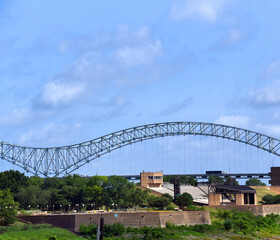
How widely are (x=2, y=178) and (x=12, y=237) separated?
2292 inches

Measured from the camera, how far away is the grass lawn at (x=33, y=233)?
71250mm

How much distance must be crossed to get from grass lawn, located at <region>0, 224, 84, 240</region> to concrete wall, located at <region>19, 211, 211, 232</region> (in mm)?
1823

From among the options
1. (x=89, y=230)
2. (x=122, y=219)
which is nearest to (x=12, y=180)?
(x=122, y=219)

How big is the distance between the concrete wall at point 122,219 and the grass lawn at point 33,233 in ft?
5.98

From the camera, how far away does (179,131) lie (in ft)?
563

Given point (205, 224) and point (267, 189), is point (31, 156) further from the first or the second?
point (205, 224)

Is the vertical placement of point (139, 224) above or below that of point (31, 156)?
below

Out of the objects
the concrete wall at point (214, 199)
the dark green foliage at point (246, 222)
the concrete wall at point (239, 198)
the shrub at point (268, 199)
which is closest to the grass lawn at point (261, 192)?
the shrub at point (268, 199)

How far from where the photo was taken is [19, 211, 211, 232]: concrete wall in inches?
Result: 3107

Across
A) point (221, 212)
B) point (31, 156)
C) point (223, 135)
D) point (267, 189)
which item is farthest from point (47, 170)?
point (221, 212)

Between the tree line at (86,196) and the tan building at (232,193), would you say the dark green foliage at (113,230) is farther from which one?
the tan building at (232,193)

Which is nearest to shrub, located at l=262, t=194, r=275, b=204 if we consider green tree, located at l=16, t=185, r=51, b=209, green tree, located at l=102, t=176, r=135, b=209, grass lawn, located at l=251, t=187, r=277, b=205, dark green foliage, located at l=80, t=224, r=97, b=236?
grass lawn, located at l=251, t=187, r=277, b=205

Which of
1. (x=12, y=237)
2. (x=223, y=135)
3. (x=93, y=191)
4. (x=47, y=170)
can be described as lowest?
(x=12, y=237)

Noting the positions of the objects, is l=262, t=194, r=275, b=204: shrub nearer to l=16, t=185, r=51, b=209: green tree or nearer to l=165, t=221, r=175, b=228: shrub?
l=16, t=185, r=51, b=209: green tree
